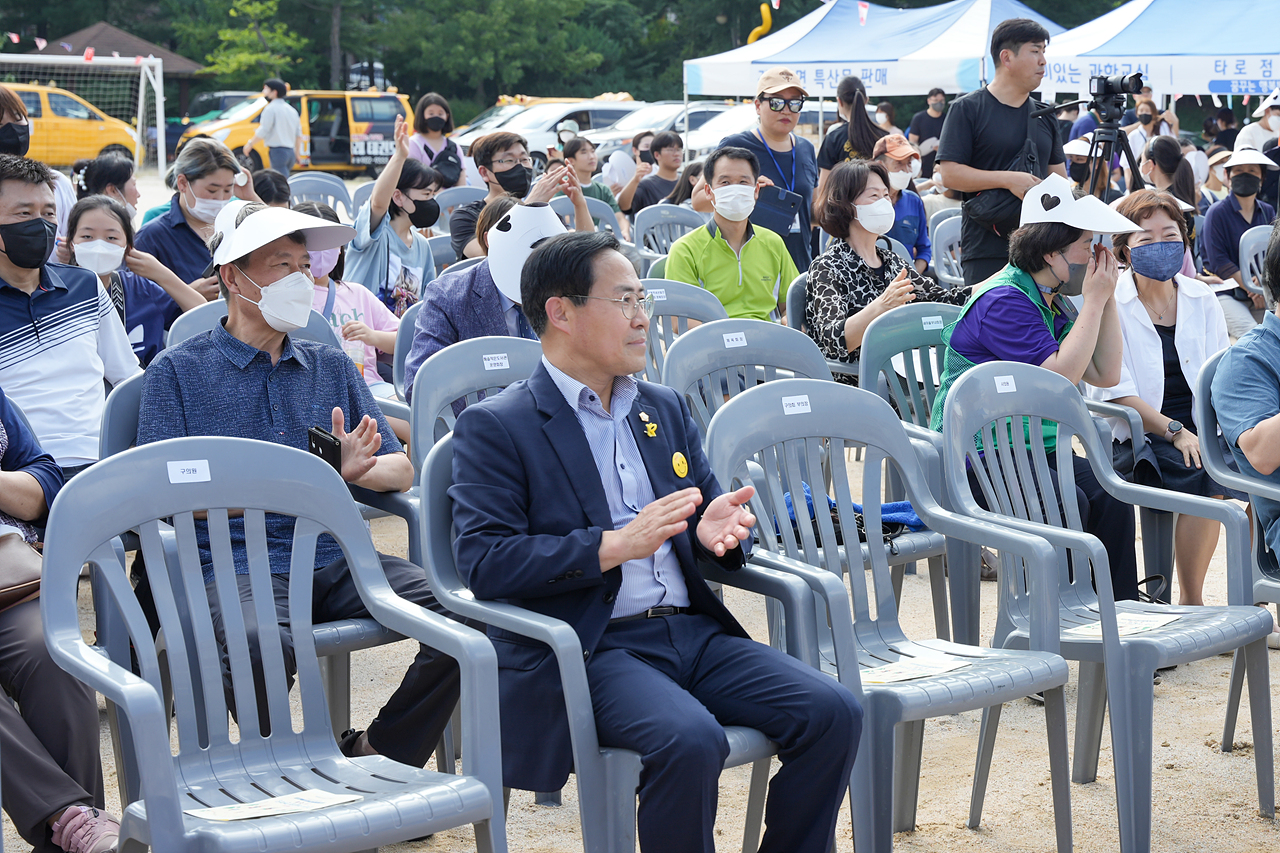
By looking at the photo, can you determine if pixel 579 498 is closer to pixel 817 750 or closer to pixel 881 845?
pixel 817 750

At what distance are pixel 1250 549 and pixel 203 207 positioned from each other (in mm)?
3936

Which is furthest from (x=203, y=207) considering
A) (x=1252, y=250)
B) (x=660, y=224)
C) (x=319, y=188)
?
(x=1252, y=250)

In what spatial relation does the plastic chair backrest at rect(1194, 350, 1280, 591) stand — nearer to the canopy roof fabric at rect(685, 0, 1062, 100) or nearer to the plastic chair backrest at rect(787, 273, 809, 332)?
the plastic chair backrest at rect(787, 273, 809, 332)

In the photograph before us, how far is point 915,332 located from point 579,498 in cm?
233

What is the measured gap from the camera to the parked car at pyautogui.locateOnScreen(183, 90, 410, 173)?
986 inches

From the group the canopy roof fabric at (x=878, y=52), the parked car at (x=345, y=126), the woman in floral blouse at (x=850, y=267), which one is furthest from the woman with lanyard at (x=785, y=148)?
the parked car at (x=345, y=126)

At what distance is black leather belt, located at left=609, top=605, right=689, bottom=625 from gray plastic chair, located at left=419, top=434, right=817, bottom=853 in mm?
130

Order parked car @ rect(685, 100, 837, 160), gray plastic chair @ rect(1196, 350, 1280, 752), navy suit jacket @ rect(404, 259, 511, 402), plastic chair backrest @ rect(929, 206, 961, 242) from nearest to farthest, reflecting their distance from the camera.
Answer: gray plastic chair @ rect(1196, 350, 1280, 752) → navy suit jacket @ rect(404, 259, 511, 402) → plastic chair backrest @ rect(929, 206, 961, 242) → parked car @ rect(685, 100, 837, 160)

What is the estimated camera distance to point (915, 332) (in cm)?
457

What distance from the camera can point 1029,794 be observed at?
3248mm

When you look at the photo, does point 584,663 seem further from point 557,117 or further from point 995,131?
point 557,117

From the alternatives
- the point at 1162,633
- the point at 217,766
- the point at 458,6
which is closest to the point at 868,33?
the point at 1162,633

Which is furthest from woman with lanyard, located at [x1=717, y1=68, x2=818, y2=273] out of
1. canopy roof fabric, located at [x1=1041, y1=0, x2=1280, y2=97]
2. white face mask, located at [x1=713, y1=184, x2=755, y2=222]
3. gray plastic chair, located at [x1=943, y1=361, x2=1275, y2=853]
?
canopy roof fabric, located at [x1=1041, y1=0, x2=1280, y2=97]

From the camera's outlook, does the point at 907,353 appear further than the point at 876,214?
No
